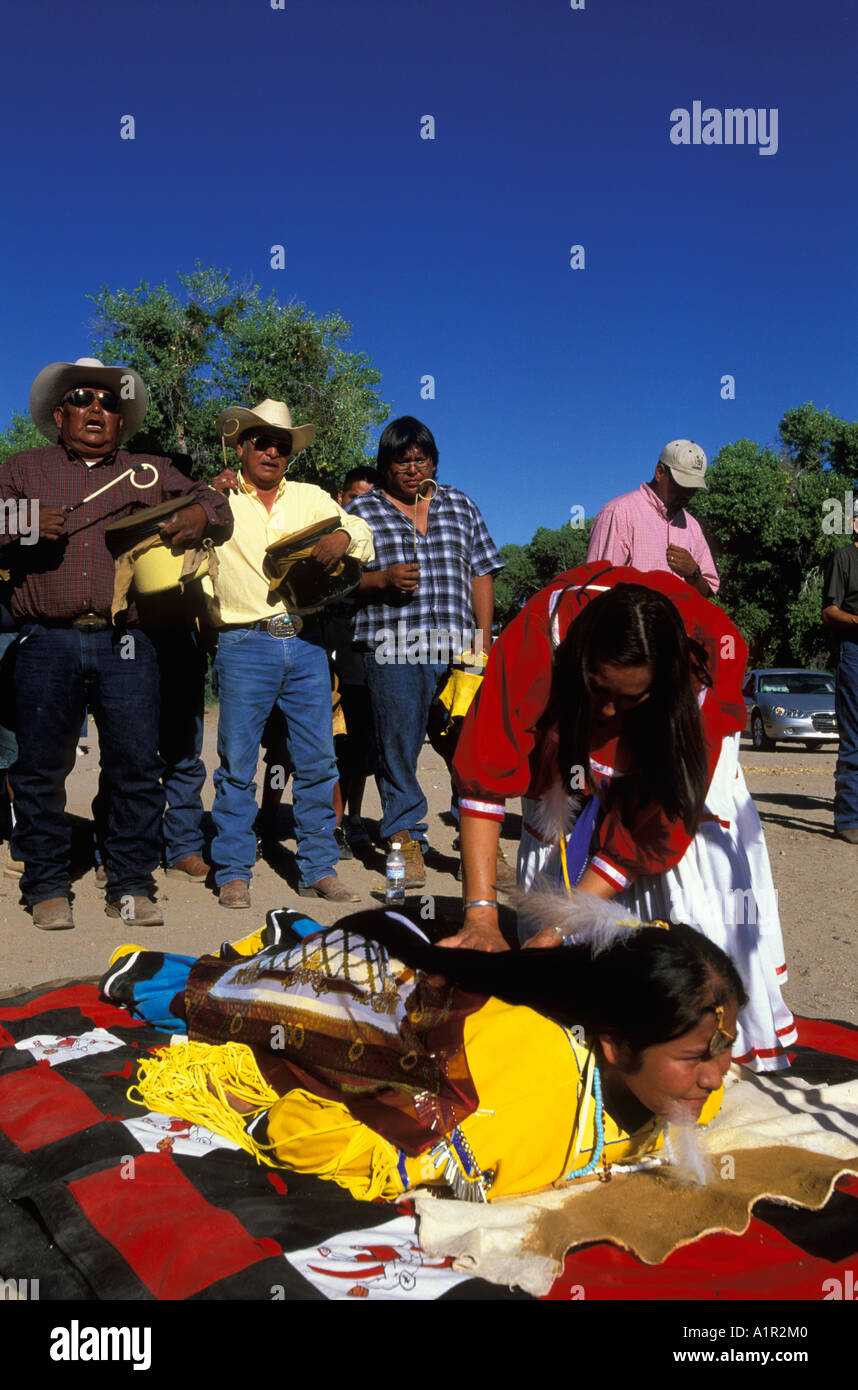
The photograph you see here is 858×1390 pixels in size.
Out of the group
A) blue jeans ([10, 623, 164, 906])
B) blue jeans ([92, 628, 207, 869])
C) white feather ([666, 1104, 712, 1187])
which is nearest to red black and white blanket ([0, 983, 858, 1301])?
white feather ([666, 1104, 712, 1187])

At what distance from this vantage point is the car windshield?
1780 centimetres

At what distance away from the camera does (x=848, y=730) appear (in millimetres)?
6855

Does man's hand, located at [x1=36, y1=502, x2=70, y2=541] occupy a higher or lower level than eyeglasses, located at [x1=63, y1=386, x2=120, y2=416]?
lower

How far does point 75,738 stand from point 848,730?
4.78m

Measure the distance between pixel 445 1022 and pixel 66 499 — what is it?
310cm

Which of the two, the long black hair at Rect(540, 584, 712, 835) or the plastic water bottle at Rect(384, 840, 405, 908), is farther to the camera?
the plastic water bottle at Rect(384, 840, 405, 908)

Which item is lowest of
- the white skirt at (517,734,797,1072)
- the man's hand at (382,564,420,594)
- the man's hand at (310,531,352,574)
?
the white skirt at (517,734,797,1072)

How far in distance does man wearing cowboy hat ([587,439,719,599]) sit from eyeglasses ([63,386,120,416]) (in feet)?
7.63

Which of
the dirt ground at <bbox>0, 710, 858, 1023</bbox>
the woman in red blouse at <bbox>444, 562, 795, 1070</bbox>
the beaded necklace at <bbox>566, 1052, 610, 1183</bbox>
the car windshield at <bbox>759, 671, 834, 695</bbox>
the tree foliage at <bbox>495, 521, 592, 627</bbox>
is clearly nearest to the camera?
the beaded necklace at <bbox>566, 1052, 610, 1183</bbox>

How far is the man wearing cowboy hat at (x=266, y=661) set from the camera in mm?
4914

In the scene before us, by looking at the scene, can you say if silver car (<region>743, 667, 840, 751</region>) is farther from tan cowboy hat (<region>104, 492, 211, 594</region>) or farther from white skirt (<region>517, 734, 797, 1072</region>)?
white skirt (<region>517, 734, 797, 1072</region>)

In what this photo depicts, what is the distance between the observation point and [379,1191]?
233cm

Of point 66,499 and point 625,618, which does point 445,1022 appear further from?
Answer: point 66,499

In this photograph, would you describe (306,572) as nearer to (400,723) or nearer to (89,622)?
(400,723)
